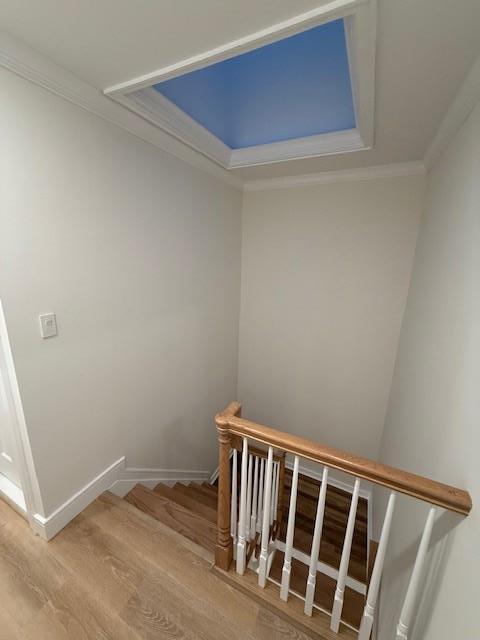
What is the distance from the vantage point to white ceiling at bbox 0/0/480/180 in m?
0.83

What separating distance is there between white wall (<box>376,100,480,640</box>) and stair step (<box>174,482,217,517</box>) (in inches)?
52.1

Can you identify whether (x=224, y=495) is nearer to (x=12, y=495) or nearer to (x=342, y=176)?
(x=12, y=495)

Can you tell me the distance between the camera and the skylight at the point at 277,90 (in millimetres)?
1326

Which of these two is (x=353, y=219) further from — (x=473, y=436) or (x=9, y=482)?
(x=9, y=482)

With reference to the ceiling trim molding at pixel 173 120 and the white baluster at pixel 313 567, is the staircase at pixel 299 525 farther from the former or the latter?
the ceiling trim molding at pixel 173 120

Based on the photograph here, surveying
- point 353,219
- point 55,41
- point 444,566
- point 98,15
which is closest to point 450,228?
point 353,219

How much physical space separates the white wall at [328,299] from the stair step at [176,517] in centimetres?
146

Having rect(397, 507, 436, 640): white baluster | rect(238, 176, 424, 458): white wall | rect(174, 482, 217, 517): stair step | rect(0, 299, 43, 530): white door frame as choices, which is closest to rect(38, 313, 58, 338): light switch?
rect(0, 299, 43, 530): white door frame

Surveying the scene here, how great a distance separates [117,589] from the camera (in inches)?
48.9

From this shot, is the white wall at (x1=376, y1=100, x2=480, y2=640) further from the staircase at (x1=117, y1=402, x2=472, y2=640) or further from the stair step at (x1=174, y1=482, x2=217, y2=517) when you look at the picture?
the stair step at (x1=174, y1=482, x2=217, y2=517)

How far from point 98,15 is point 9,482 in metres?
2.32

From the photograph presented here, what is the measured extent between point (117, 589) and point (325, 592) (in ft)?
3.43

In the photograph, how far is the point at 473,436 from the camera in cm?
80

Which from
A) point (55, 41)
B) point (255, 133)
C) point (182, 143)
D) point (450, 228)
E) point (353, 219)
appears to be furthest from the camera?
point (353, 219)
